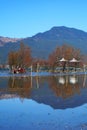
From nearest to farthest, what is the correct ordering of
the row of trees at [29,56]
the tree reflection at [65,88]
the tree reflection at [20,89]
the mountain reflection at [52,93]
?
the mountain reflection at [52,93] < the tree reflection at [65,88] < the tree reflection at [20,89] < the row of trees at [29,56]

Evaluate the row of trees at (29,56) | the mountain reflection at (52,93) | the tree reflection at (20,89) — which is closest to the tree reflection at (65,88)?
the mountain reflection at (52,93)

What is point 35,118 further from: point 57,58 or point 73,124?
point 57,58

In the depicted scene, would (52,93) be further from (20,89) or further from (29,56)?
(29,56)

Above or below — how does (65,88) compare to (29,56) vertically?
below

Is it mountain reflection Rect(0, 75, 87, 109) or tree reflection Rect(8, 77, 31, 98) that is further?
A: tree reflection Rect(8, 77, 31, 98)

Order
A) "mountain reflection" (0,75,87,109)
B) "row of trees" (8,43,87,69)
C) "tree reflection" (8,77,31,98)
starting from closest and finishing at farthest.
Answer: "mountain reflection" (0,75,87,109) → "tree reflection" (8,77,31,98) → "row of trees" (8,43,87,69)

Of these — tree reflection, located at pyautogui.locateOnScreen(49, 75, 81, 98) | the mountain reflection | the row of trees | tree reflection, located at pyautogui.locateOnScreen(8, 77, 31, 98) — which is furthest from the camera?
the row of trees

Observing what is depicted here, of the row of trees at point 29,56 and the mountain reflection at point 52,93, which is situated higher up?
the row of trees at point 29,56

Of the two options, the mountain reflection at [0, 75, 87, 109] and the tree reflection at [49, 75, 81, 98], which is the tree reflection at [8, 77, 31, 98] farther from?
the tree reflection at [49, 75, 81, 98]

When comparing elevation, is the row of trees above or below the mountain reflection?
above

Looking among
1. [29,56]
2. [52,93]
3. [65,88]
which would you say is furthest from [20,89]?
[29,56]

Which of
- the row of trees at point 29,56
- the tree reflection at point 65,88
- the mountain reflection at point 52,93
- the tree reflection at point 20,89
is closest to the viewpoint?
the mountain reflection at point 52,93

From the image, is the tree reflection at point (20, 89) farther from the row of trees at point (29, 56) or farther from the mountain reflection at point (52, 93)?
the row of trees at point (29, 56)

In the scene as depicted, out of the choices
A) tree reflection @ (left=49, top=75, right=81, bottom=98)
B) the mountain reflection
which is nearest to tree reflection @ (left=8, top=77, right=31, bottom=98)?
the mountain reflection
